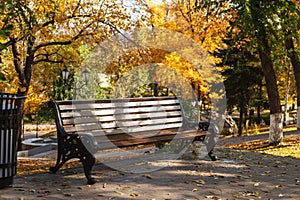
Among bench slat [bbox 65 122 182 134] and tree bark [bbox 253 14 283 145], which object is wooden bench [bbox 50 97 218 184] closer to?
bench slat [bbox 65 122 182 134]

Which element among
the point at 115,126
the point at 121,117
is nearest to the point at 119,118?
the point at 121,117

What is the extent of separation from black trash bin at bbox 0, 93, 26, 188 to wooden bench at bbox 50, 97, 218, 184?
27.0 inches

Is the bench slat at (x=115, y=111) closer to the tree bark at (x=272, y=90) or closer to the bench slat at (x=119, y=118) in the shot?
the bench slat at (x=119, y=118)

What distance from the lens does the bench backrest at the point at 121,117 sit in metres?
5.35

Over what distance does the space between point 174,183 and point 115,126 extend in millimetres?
1408

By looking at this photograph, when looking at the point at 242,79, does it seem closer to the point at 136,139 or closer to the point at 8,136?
the point at 136,139

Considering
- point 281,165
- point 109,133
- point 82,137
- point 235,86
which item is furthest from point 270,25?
point 235,86

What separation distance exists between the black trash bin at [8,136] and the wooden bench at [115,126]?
0.69 metres

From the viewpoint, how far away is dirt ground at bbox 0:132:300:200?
4391 millimetres

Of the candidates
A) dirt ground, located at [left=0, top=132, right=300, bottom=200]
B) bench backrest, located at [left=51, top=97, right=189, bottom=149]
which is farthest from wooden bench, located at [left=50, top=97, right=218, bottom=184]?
dirt ground, located at [left=0, top=132, right=300, bottom=200]

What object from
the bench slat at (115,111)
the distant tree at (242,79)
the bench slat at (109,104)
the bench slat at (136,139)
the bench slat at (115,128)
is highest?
the distant tree at (242,79)

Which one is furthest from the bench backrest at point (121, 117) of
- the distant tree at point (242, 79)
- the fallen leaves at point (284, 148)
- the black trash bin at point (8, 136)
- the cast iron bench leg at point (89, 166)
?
the distant tree at point (242, 79)

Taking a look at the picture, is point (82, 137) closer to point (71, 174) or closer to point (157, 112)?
point (71, 174)

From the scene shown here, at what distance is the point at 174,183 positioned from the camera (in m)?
4.94
